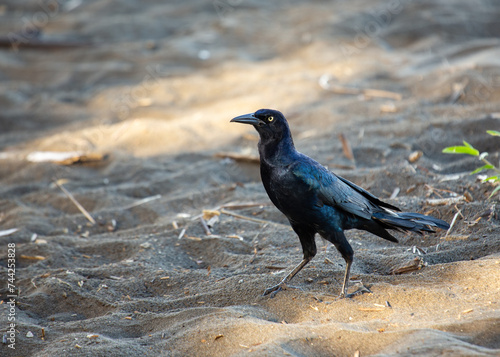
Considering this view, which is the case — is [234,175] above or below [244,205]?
below

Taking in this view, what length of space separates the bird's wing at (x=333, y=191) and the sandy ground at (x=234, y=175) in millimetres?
433

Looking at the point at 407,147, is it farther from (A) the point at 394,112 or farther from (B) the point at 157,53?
(B) the point at 157,53

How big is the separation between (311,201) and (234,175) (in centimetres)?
260

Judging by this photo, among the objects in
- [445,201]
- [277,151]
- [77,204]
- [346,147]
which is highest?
[277,151]

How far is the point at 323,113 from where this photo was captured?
22.2 feet

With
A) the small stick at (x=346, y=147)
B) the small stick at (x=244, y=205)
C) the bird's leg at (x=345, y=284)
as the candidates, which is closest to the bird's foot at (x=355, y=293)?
the bird's leg at (x=345, y=284)

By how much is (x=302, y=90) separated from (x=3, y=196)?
4174 millimetres

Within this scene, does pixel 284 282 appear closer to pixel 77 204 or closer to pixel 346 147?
pixel 346 147

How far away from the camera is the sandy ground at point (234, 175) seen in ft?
9.48

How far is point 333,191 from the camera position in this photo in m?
3.24

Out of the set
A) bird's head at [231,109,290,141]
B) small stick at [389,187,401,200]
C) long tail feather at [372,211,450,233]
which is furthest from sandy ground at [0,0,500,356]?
bird's head at [231,109,290,141]

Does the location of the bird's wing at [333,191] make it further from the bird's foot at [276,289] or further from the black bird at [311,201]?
the bird's foot at [276,289]

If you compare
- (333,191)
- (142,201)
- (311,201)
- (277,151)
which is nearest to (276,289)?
(311,201)

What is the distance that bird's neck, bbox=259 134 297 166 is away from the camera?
324 cm
